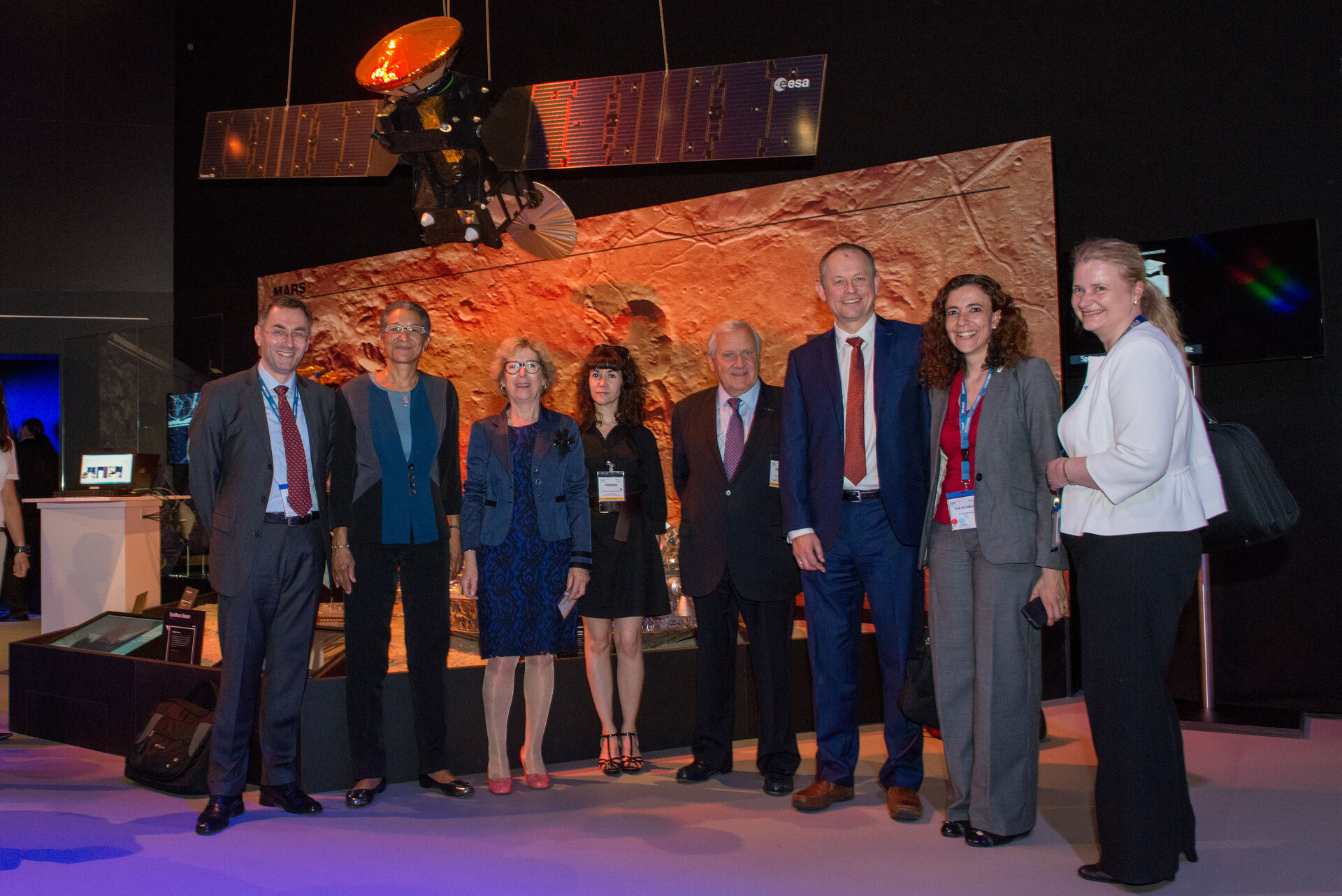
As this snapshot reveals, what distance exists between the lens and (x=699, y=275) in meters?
6.04

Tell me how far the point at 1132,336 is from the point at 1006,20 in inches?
133

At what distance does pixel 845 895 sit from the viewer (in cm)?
237

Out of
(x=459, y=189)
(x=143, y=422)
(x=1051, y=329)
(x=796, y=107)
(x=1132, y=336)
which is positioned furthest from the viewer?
(x=143, y=422)

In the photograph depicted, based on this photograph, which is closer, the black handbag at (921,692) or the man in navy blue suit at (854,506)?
the black handbag at (921,692)

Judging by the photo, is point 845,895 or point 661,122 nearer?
point 845,895

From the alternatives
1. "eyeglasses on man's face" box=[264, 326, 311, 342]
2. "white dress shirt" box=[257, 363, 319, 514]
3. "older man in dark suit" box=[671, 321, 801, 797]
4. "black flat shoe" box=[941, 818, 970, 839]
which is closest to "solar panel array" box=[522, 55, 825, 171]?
"older man in dark suit" box=[671, 321, 801, 797]

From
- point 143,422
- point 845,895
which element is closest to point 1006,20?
point 845,895

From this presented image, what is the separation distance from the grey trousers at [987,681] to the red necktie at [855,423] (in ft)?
1.19

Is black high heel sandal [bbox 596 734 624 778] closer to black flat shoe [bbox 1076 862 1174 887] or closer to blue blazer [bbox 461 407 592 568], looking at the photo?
blue blazer [bbox 461 407 592 568]

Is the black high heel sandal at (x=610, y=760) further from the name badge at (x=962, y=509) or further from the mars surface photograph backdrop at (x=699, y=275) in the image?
the mars surface photograph backdrop at (x=699, y=275)

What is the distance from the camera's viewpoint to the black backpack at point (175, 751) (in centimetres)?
332

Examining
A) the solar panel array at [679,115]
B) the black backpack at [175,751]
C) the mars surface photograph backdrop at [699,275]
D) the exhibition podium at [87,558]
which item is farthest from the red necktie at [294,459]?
the exhibition podium at [87,558]

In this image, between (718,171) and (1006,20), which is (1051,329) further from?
(718,171)

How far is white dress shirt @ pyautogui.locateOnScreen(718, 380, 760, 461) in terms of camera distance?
3492 mm
